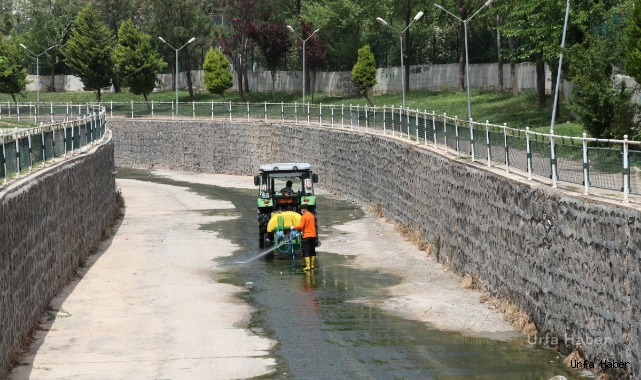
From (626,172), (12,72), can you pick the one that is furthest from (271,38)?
(626,172)

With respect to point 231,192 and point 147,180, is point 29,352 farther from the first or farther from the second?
point 147,180

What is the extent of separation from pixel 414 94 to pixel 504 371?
187ft

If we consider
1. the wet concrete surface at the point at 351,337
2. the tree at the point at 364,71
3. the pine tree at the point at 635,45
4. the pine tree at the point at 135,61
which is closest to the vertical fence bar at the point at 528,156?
the wet concrete surface at the point at 351,337

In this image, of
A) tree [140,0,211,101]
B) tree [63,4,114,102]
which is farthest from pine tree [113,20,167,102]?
tree [140,0,211,101]

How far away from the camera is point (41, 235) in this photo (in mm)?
20391

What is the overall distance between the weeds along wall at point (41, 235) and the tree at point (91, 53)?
5746 centimetres

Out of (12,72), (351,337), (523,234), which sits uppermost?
(12,72)

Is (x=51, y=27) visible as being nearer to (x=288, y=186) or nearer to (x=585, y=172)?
(x=288, y=186)

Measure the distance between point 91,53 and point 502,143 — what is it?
69.0 m

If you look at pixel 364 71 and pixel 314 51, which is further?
pixel 314 51

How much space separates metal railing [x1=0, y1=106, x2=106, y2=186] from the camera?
19.6 meters

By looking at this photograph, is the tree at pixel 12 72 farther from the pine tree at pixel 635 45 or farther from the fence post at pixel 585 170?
the fence post at pixel 585 170

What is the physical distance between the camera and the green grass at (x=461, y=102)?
50250mm

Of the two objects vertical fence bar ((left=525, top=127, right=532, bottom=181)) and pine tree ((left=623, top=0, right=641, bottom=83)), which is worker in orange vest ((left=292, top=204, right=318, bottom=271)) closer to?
vertical fence bar ((left=525, top=127, right=532, bottom=181))
